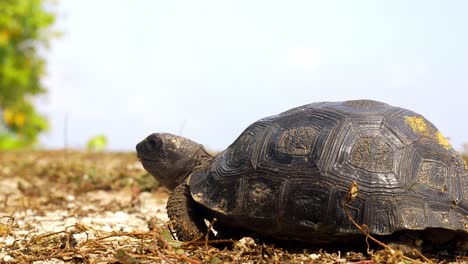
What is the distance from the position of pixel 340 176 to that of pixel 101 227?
2495 mm

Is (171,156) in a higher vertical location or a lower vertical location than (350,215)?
higher

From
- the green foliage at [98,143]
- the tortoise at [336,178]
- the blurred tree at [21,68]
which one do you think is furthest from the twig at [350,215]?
the blurred tree at [21,68]

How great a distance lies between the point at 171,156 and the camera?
16.7 feet

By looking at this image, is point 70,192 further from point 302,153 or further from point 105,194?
point 302,153

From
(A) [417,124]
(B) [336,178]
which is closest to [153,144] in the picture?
(B) [336,178]

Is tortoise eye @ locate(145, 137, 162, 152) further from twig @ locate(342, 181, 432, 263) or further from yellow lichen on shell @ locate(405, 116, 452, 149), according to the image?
yellow lichen on shell @ locate(405, 116, 452, 149)

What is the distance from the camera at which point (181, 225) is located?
181 inches

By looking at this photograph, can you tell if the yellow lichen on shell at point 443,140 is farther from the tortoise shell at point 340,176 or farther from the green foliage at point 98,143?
the green foliage at point 98,143

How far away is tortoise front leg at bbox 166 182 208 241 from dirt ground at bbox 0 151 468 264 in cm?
15

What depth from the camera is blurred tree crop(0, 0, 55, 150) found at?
22562 mm

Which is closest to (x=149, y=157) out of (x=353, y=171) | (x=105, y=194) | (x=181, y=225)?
(x=181, y=225)

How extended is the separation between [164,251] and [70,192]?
5177 millimetres

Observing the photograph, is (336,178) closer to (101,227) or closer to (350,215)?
(350,215)

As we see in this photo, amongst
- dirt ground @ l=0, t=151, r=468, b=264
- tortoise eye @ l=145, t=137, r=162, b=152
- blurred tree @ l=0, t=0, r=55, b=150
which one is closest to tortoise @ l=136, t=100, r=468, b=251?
dirt ground @ l=0, t=151, r=468, b=264
